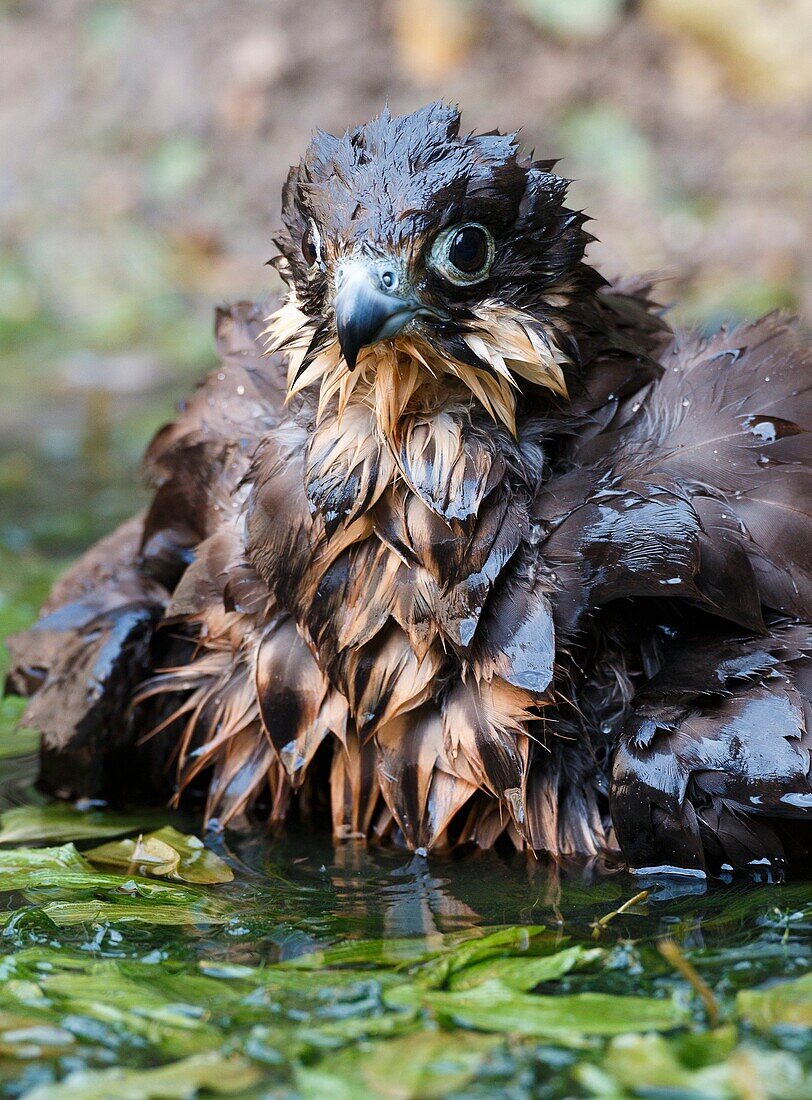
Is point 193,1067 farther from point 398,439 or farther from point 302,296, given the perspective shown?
point 302,296

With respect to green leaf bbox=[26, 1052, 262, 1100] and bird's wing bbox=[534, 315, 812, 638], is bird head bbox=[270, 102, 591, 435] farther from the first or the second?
green leaf bbox=[26, 1052, 262, 1100]

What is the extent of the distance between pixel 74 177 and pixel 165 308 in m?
2.11

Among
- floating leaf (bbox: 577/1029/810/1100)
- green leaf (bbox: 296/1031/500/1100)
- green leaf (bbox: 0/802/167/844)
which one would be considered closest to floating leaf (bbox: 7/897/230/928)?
green leaf (bbox: 0/802/167/844)

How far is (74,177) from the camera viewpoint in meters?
10.9

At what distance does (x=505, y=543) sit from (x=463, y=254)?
2.09 feet

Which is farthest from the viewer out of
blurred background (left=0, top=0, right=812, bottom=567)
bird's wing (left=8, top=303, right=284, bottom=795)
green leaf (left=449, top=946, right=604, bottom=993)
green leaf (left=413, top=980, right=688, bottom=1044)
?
blurred background (left=0, top=0, right=812, bottom=567)

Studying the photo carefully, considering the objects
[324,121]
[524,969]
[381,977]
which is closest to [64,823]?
[381,977]

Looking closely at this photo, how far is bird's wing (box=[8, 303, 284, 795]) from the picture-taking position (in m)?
3.86

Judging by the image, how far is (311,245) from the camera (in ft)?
10.8

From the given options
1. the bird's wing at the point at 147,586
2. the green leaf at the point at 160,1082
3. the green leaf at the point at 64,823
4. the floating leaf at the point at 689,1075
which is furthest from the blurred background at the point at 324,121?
the floating leaf at the point at 689,1075

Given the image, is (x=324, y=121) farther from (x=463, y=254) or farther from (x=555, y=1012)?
(x=555, y=1012)

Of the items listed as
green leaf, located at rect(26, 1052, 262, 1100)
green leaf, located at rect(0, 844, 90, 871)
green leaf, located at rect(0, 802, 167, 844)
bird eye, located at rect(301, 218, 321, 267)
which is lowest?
green leaf, located at rect(26, 1052, 262, 1100)

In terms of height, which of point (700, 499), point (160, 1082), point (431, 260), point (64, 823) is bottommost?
point (160, 1082)

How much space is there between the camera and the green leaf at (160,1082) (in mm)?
2379
